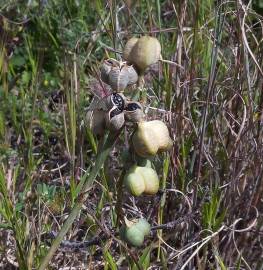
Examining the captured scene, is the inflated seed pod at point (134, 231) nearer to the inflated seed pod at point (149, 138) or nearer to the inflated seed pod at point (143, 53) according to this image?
the inflated seed pod at point (149, 138)

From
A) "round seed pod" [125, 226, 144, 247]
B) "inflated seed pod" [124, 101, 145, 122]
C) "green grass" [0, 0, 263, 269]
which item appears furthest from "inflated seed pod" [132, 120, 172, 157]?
"green grass" [0, 0, 263, 269]

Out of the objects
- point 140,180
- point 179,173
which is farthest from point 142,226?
point 179,173

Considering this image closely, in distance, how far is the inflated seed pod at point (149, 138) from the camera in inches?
38.1

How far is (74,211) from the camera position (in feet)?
3.43

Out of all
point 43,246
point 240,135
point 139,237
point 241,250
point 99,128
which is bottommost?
point 241,250

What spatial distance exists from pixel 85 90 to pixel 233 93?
588 mm

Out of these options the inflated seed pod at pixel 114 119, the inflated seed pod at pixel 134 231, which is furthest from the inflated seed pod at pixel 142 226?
the inflated seed pod at pixel 114 119

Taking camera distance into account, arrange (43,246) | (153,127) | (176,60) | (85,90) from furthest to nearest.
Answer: (85,90)
(176,60)
(43,246)
(153,127)

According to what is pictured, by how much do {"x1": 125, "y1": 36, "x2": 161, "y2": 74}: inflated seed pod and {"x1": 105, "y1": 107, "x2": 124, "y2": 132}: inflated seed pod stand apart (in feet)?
0.23

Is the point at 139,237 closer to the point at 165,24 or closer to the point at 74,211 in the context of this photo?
the point at 74,211

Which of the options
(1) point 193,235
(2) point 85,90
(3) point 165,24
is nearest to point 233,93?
(1) point 193,235

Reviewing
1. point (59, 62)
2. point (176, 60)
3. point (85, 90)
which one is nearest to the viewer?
point (176, 60)

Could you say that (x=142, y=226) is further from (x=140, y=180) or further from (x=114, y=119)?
(x=114, y=119)

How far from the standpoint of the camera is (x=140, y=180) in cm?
102
